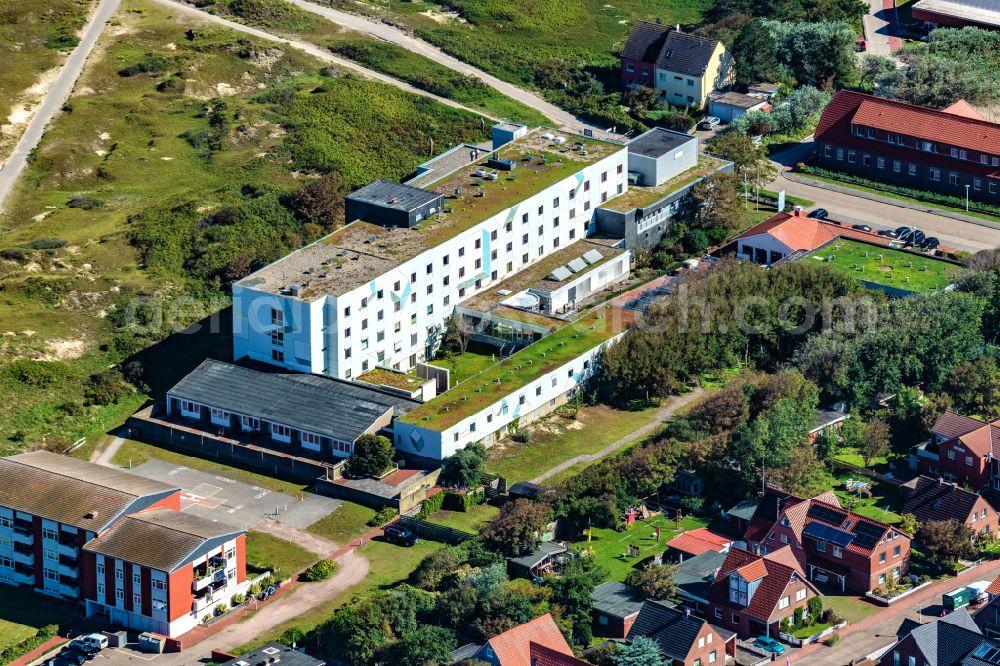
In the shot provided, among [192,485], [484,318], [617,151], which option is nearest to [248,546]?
[192,485]

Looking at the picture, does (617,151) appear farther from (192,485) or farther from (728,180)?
(192,485)

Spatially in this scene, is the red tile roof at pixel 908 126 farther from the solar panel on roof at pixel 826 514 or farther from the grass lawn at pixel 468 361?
the solar panel on roof at pixel 826 514

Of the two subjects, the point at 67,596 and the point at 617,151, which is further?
the point at 617,151

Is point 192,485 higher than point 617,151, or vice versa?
point 617,151

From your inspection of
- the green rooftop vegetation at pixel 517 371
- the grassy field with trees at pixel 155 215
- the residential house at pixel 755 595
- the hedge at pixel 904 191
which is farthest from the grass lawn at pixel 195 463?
the hedge at pixel 904 191

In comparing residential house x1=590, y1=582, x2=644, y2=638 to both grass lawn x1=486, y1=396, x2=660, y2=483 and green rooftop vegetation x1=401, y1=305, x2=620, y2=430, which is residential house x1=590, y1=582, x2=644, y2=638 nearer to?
grass lawn x1=486, y1=396, x2=660, y2=483

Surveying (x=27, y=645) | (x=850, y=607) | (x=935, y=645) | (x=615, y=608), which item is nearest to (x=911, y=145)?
(x=850, y=607)

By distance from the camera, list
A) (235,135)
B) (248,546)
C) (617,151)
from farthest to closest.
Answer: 1. (235,135)
2. (617,151)
3. (248,546)
